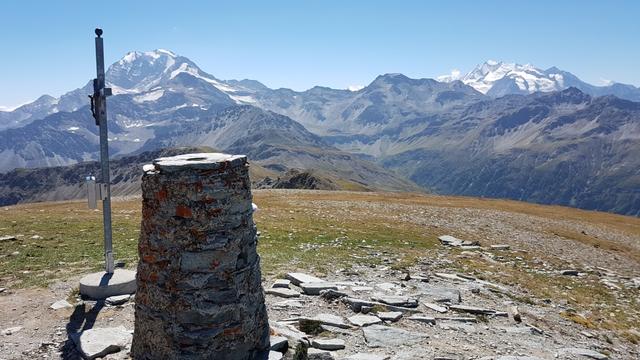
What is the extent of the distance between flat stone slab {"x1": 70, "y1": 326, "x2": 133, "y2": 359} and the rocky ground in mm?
85

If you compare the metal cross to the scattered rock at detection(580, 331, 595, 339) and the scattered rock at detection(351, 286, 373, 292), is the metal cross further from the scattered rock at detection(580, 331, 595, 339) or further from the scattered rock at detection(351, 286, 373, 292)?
the scattered rock at detection(580, 331, 595, 339)

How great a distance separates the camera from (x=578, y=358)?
1545cm

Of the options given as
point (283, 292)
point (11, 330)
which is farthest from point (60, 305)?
point (283, 292)

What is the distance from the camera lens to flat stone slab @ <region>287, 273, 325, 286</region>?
19.7 meters

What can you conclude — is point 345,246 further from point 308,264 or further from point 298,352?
point 298,352

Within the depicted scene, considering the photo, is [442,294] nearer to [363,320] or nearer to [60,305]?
[363,320]

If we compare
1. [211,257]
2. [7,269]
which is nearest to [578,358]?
[211,257]

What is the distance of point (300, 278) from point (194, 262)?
29.8 ft

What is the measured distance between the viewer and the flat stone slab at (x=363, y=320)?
15.6 meters

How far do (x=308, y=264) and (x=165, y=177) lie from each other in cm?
1352

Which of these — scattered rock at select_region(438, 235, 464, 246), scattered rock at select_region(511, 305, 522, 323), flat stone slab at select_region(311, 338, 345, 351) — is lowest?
scattered rock at select_region(438, 235, 464, 246)

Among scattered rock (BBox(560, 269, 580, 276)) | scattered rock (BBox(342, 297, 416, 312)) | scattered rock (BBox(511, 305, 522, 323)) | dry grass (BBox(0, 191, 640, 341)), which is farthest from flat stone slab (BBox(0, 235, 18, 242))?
scattered rock (BBox(560, 269, 580, 276))

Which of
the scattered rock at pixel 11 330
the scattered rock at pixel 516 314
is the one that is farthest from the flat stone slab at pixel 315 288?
the scattered rock at pixel 11 330

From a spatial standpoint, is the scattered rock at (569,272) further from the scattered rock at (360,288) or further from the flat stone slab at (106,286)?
the flat stone slab at (106,286)
